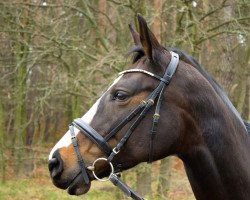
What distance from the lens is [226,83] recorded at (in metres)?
12.3

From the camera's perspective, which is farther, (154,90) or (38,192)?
(38,192)

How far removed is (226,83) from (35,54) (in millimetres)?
5130

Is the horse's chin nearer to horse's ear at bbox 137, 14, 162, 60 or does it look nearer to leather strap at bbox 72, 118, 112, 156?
leather strap at bbox 72, 118, 112, 156

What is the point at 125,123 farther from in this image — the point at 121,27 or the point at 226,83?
the point at 226,83

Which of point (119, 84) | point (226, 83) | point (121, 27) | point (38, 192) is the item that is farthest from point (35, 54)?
point (119, 84)

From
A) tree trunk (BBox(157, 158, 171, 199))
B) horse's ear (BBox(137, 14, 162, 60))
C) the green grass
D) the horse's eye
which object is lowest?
the green grass

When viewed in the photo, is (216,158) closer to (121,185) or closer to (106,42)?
(121,185)

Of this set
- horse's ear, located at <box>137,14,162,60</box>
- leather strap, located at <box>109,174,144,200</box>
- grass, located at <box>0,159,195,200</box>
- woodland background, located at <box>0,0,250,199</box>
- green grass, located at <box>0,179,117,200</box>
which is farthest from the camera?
green grass, located at <box>0,179,117,200</box>

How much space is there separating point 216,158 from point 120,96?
2.38 feet

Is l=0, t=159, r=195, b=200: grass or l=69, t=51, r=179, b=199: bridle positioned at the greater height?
l=69, t=51, r=179, b=199: bridle

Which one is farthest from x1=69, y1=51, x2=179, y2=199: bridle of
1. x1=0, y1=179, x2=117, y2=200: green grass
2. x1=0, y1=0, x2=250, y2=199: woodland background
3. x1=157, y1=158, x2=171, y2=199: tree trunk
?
x1=0, y1=179, x2=117, y2=200: green grass

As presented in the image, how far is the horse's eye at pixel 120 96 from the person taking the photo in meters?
2.89

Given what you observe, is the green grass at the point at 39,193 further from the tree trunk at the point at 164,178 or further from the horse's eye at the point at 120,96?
the horse's eye at the point at 120,96

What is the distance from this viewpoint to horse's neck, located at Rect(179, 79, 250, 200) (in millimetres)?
2889
